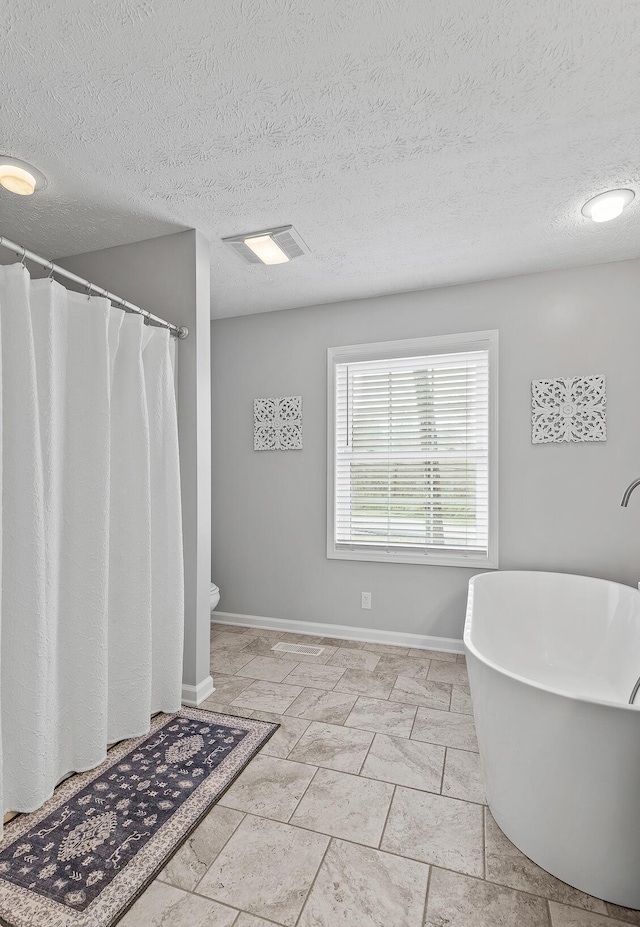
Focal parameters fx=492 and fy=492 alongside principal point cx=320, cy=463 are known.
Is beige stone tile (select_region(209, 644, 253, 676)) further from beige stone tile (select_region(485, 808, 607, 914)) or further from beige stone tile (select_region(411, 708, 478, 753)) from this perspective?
beige stone tile (select_region(485, 808, 607, 914))

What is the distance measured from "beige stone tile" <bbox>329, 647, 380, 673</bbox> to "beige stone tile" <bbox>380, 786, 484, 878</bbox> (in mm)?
1174

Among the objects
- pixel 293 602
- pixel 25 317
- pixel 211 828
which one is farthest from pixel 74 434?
pixel 293 602

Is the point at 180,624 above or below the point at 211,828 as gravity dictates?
above

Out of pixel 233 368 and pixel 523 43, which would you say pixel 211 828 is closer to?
pixel 523 43

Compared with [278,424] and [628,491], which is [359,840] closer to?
[628,491]

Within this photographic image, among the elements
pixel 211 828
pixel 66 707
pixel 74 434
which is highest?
pixel 74 434

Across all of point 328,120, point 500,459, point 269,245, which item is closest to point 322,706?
point 500,459

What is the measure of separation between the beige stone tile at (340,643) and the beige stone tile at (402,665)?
24cm

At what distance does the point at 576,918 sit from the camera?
133 cm

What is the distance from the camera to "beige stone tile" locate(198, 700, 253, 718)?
2.43 metres

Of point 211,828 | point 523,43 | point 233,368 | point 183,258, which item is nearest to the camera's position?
point 523,43

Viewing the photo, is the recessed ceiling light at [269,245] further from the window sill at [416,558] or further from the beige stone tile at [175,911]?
the beige stone tile at [175,911]

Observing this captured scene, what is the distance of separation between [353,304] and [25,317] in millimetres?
2369

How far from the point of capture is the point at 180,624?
2.33 metres
